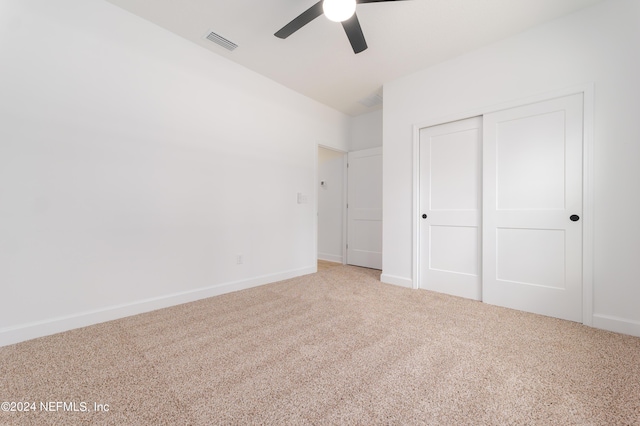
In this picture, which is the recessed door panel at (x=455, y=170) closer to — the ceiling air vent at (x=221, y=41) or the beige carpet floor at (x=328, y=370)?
the beige carpet floor at (x=328, y=370)

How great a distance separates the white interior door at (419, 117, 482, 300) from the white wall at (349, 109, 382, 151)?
4.32 feet

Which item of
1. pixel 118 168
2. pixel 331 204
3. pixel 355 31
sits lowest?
pixel 331 204

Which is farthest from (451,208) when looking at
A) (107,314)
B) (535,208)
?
(107,314)

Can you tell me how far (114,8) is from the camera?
2193 millimetres

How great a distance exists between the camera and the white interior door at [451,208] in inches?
111

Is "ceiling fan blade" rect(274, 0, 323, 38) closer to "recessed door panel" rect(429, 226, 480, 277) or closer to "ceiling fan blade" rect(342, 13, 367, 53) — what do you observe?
"ceiling fan blade" rect(342, 13, 367, 53)

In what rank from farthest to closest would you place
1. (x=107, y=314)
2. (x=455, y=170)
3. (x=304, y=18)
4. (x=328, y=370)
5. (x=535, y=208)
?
1. (x=455, y=170)
2. (x=535, y=208)
3. (x=107, y=314)
4. (x=304, y=18)
5. (x=328, y=370)

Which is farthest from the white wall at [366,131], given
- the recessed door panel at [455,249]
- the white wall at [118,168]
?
the recessed door panel at [455,249]

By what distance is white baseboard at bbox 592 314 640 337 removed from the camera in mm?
1938

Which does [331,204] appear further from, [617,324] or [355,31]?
[617,324]

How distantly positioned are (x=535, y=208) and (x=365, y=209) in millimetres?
2464

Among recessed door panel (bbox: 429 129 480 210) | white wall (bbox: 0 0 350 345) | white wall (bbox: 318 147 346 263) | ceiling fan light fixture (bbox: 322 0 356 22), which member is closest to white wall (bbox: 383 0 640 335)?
recessed door panel (bbox: 429 129 480 210)

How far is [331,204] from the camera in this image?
505 centimetres

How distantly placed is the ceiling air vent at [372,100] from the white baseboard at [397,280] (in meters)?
2.73
